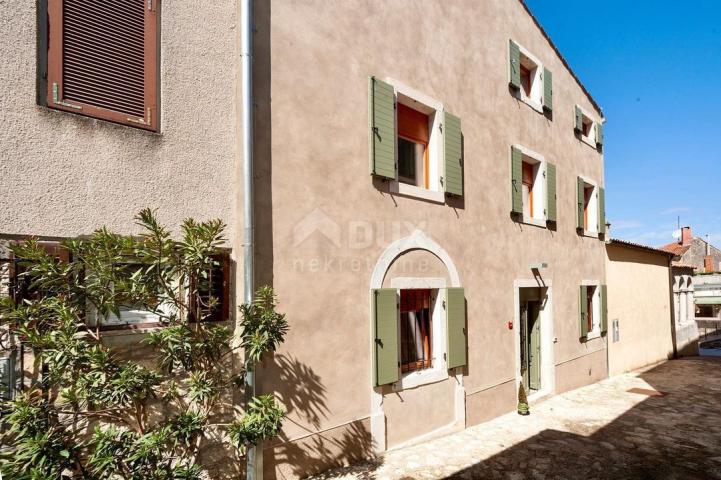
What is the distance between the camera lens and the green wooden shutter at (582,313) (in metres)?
11.1

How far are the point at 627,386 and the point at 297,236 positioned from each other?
10.7 metres

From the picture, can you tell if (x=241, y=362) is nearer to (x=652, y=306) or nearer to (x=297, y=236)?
(x=297, y=236)

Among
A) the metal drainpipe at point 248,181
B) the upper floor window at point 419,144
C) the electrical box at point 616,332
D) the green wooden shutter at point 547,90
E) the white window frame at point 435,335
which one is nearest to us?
the metal drainpipe at point 248,181

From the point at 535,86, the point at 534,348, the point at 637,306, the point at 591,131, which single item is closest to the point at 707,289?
the point at 637,306

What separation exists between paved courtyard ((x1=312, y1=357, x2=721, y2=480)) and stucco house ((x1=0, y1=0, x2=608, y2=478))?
16.8 inches

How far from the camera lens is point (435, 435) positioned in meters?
6.84

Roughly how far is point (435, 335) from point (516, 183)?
402 cm

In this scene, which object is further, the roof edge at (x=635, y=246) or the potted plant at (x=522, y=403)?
the roof edge at (x=635, y=246)

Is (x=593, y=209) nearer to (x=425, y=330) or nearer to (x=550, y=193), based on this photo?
(x=550, y=193)

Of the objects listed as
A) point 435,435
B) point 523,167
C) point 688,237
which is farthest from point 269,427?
Answer: point 688,237

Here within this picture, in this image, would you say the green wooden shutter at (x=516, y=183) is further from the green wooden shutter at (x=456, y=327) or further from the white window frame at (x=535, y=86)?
the green wooden shutter at (x=456, y=327)

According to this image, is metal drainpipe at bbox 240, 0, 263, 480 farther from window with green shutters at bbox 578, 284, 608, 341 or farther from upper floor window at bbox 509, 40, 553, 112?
window with green shutters at bbox 578, 284, 608, 341

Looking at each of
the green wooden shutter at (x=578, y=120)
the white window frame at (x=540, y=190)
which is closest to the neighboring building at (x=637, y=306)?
the green wooden shutter at (x=578, y=120)

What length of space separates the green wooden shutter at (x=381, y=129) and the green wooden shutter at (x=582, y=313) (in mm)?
7588
